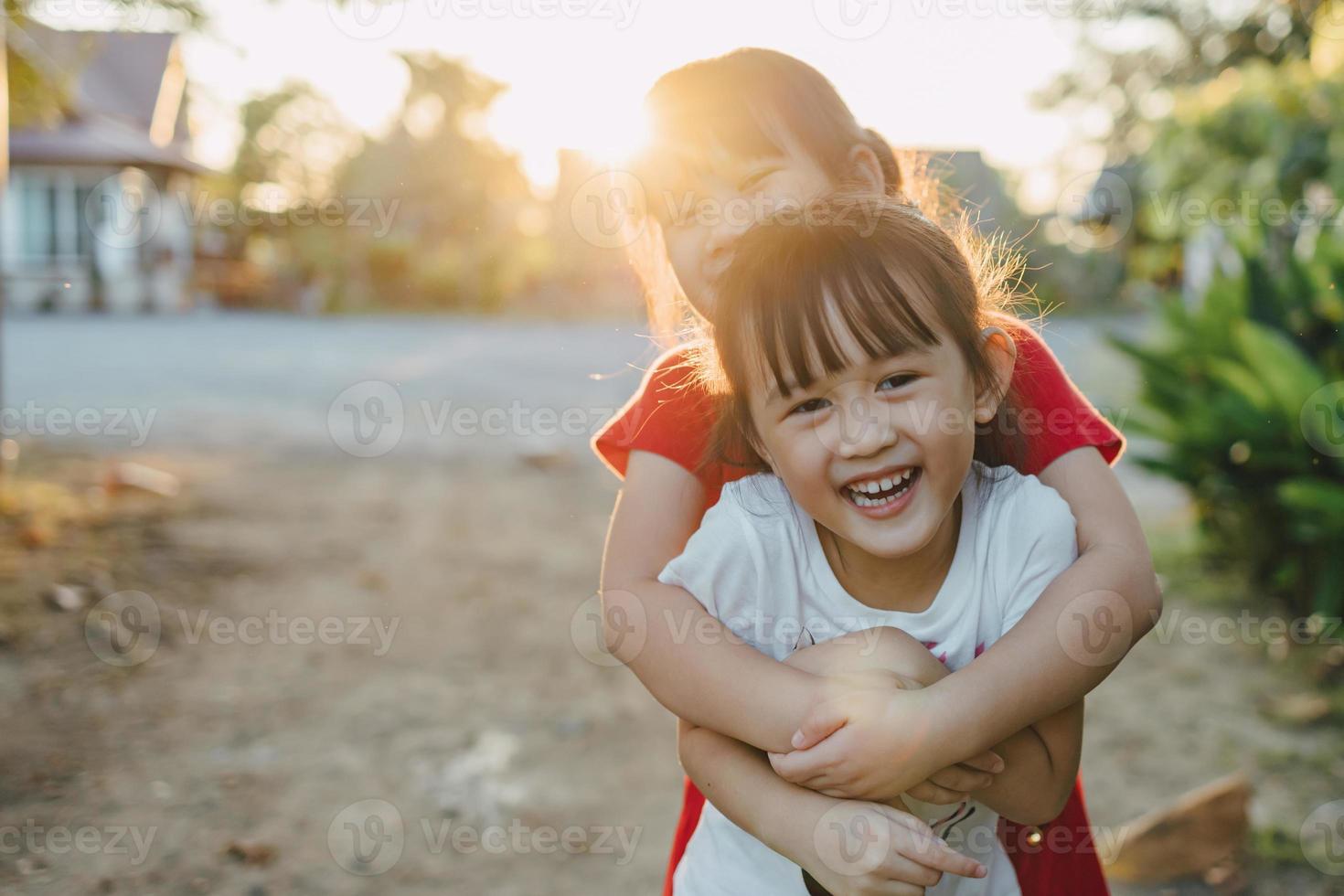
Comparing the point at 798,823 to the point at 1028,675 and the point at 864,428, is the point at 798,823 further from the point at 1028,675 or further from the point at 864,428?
the point at 864,428

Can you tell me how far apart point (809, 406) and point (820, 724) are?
36 cm

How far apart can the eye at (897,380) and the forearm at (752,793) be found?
17.4 inches

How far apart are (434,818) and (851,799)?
1.93m

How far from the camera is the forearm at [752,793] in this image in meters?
1.21

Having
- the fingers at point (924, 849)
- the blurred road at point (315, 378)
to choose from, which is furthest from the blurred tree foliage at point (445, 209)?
the fingers at point (924, 849)

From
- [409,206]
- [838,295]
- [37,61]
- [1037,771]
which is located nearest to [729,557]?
[838,295]

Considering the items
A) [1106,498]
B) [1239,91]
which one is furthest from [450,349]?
[1106,498]

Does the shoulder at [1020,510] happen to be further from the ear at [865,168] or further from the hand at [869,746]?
the ear at [865,168]

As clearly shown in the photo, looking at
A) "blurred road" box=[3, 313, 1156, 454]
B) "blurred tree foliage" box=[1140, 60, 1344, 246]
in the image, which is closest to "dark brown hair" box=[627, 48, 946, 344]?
"blurred road" box=[3, 313, 1156, 454]

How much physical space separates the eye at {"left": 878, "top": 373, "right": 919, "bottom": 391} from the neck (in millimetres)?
185

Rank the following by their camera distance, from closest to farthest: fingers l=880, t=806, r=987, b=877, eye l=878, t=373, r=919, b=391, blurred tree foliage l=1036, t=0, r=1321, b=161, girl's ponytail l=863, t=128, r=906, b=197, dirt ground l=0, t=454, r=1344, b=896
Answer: fingers l=880, t=806, r=987, b=877
eye l=878, t=373, r=919, b=391
girl's ponytail l=863, t=128, r=906, b=197
dirt ground l=0, t=454, r=1344, b=896
blurred tree foliage l=1036, t=0, r=1321, b=161

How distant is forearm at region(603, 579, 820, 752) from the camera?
3.99 feet

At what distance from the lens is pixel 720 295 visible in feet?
4.46

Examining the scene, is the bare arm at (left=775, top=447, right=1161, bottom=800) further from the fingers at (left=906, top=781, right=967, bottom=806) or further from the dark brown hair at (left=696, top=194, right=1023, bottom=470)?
the dark brown hair at (left=696, top=194, right=1023, bottom=470)
